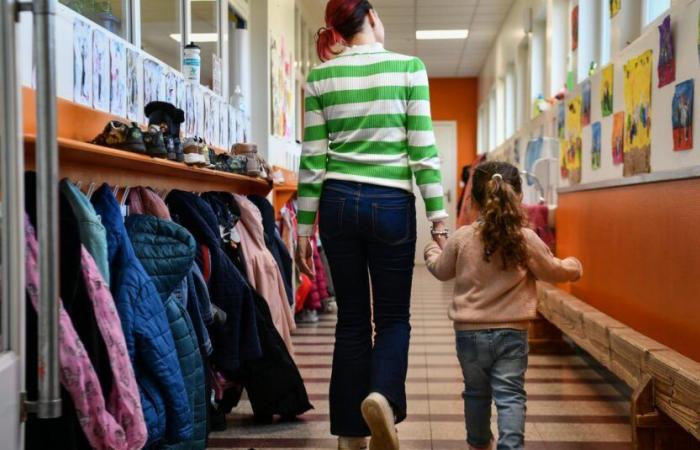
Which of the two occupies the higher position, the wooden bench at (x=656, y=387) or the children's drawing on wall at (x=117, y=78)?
the children's drawing on wall at (x=117, y=78)

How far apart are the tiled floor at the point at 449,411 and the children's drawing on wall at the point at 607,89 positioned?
1.42 m

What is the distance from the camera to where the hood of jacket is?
2.23m

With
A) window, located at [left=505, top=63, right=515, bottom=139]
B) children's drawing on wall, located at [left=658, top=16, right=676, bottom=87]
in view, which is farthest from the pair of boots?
window, located at [left=505, top=63, right=515, bottom=139]

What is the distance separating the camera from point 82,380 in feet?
5.65

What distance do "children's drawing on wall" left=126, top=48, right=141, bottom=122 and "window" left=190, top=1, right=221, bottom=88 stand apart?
1147 mm

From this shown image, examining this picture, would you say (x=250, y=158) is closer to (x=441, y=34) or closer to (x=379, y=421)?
(x=379, y=421)

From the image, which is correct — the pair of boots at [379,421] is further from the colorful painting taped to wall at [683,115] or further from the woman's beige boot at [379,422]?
the colorful painting taped to wall at [683,115]

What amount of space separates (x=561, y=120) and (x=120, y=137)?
413 centimetres

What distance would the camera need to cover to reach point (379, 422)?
2.15 m

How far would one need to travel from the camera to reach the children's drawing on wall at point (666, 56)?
10.5ft

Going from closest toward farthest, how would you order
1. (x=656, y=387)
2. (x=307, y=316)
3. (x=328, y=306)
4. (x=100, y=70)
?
(x=656, y=387) → (x=100, y=70) → (x=307, y=316) → (x=328, y=306)

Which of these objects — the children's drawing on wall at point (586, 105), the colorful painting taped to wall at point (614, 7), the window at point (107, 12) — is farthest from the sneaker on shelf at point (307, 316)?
the window at point (107, 12)

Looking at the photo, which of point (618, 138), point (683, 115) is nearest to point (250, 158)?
point (618, 138)

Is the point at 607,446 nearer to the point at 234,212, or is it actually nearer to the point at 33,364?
the point at 234,212
